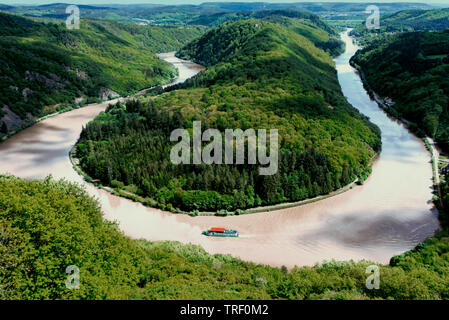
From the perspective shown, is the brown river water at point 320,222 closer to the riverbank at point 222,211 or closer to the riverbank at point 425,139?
the riverbank at point 222,211

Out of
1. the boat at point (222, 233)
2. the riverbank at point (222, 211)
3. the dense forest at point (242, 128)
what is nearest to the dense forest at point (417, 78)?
the dense forest at point (242, 128)

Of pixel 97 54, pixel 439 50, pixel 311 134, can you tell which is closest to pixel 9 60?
pixel 97 54

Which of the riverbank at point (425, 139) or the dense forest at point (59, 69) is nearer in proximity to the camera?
the riverbank at point (425, 139)

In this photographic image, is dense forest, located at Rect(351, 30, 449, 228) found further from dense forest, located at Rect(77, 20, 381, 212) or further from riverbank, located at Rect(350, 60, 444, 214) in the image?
dense forest, located at Rect(77, 20, 381, 212)

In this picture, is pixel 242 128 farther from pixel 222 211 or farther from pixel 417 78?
pixel 417 78

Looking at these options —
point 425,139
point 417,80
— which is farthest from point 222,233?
point 417,80
